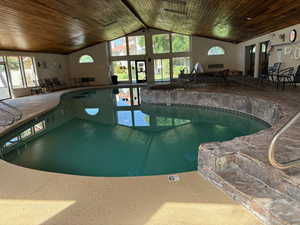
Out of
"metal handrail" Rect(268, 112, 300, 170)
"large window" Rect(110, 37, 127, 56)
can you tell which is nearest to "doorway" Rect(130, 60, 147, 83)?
"large window" Rect(110, 37, 127, 56)

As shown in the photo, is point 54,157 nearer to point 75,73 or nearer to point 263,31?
point 263,31

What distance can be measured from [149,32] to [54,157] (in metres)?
13.7

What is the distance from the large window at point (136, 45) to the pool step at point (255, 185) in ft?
48.3

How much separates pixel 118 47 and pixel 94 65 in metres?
2.42

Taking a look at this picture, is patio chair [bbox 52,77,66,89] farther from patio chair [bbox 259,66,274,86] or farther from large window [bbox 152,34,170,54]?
patio chair [bbox 259,66,274,86]

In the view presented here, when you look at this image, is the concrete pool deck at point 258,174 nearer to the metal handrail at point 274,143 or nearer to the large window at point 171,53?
the metal handrail at point 274,143

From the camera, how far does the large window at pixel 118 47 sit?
16297mm

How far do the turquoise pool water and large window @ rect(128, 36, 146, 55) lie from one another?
30.6 ft

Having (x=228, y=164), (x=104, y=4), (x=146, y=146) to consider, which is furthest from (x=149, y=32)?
(x=228, y=164)

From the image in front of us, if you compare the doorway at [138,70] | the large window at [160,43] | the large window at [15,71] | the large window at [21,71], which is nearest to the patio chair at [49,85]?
the large window at [21,71]

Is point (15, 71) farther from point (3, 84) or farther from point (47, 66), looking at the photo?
point (47, 66)

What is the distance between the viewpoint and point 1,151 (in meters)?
4.50

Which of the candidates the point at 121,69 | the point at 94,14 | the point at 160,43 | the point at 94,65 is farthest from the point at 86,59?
the point at 94,14

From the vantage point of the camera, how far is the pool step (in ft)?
5.77
